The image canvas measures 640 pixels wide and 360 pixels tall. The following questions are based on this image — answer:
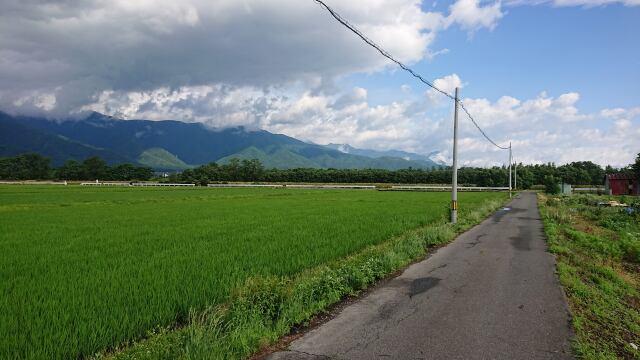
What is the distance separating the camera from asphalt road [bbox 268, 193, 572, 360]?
5.48m

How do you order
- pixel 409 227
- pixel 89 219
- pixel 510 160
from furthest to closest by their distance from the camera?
pixel 510 160 < pixel 89 219 < pixel 409 227

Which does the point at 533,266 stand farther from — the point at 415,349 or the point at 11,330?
the point at 11,330

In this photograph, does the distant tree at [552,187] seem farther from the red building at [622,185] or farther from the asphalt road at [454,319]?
the asphalt road at [454,319]

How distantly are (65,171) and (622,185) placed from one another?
506 ft

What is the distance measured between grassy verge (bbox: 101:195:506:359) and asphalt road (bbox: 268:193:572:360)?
39 centimetres

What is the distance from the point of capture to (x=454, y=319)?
668cm

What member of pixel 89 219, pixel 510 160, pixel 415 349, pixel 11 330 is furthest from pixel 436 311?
pixel 510 160

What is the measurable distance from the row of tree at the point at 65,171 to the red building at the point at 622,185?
444 ft

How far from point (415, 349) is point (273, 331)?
1.94 meters

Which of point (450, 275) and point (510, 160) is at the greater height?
point (510, 160)

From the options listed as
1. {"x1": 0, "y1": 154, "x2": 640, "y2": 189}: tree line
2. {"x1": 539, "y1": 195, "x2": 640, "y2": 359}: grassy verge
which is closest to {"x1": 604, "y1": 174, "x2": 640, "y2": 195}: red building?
{"x1": 0, "y1": 154, "x2": 640, "y2": 189}: tree line

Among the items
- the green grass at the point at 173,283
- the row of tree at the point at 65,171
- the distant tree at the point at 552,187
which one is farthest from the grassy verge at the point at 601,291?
the row of tree at the point at 65,171

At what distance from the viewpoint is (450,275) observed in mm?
9922

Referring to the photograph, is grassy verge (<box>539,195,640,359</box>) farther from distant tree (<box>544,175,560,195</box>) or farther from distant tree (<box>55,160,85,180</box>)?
distant tree (<box>55,160,85,180</box>)
